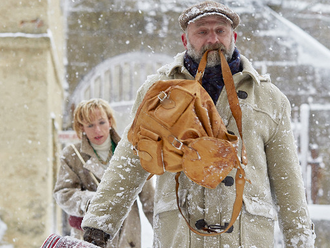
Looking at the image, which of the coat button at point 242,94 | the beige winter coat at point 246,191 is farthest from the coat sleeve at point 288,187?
the coat button at point 242,94

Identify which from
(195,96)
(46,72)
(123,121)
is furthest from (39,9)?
(195,96)

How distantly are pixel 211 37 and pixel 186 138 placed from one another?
527mm

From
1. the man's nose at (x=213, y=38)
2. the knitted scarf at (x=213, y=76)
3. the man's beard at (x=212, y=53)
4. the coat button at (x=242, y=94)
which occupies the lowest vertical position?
the coat button at (x=242, y=94)

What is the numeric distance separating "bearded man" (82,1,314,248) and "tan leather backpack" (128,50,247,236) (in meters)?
0.10

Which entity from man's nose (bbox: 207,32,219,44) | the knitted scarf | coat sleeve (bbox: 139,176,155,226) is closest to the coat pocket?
the knitted scarf

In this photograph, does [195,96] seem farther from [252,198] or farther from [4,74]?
[4,74]

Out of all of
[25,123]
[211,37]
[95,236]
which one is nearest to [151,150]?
[95,236]

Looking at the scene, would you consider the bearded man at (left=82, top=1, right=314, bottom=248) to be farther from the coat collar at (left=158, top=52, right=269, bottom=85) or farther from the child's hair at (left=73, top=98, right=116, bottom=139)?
the child's hair at (left=73, top=98, right=116, bottom=139)

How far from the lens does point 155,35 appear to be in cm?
973

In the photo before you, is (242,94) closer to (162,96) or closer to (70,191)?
(162,96)

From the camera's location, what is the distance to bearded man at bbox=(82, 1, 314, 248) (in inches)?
74.0

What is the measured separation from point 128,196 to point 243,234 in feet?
1.74

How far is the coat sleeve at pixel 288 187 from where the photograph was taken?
193cm

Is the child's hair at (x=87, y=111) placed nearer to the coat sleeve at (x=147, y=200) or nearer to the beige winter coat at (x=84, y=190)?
the beige winter coat at (x=84, y=190)
